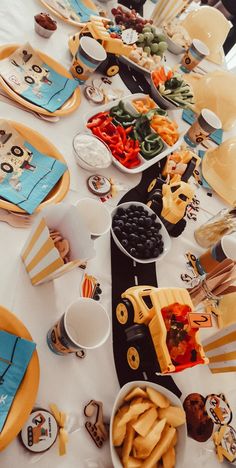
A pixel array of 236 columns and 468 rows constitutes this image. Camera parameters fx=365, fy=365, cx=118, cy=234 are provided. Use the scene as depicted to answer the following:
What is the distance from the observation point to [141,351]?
2.57 feet

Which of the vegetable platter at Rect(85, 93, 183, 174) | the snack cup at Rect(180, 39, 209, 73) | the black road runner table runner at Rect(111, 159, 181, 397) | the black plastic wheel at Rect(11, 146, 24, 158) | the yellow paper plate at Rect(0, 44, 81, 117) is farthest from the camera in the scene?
the snack cup at Rect(180, 39, 209, 73)

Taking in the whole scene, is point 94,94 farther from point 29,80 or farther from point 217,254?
point 217,254

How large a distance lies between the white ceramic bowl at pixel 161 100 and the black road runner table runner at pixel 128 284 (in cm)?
44

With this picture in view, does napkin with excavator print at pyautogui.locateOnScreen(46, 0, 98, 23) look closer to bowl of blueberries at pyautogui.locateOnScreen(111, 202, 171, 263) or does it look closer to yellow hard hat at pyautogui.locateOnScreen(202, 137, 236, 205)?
yellow hard hat at pyautogui.locateOnScreen(202, 137, 236, 205)

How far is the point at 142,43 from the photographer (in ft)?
5.26

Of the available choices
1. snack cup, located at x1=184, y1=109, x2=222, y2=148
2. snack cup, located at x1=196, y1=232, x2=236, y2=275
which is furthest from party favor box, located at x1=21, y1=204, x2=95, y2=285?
snack cup, located at x1=184, y1=109, x2=222, y2=148

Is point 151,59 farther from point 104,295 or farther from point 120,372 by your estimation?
point 120,372

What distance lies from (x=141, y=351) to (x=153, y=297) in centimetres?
12

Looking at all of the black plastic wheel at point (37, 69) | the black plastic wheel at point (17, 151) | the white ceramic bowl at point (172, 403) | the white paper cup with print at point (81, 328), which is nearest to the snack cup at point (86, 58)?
the black plastic wheel at point (37, 69)

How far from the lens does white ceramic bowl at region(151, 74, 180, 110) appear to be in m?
1.48

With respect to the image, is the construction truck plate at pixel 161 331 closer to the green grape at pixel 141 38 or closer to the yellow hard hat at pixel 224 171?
the yellow hard hat at pixel 224 171

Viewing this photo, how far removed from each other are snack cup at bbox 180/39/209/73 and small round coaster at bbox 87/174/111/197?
0.99 meters

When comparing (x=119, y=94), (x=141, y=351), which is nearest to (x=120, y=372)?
(x=141, y=351)

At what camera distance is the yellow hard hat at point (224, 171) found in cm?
Answer: 138
